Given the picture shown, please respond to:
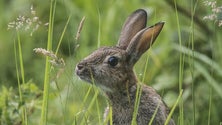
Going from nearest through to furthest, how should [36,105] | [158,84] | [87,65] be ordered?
[87,65], [36,105], [158,84]

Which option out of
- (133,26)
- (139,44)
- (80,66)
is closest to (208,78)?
(133,26)

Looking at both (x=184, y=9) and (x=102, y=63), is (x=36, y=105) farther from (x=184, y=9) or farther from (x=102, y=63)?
(x=184, y=9)

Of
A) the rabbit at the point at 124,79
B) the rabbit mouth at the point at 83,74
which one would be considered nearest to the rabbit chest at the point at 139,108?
the rabbit at the point at 124,79

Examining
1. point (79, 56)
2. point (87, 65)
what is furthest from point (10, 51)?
point (87, 65)

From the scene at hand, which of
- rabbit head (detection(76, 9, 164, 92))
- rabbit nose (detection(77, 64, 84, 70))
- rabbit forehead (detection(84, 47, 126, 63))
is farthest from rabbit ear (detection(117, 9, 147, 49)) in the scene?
rabbit nose (detection(77, 64, 84, 70))

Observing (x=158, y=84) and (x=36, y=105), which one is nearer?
(x=36, y=105)

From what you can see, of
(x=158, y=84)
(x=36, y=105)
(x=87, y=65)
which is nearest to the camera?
(x=87, y=65)

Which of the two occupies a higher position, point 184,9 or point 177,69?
point 184,9
